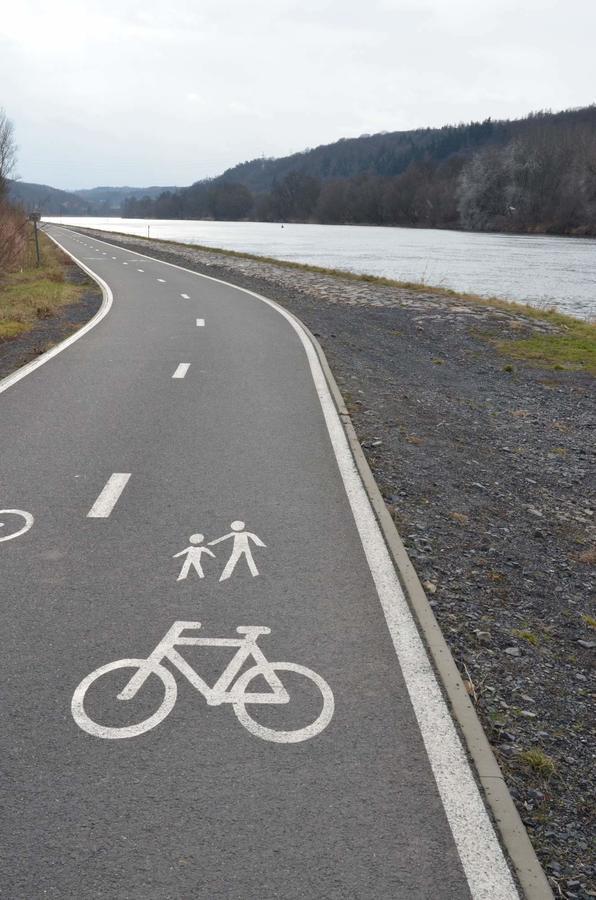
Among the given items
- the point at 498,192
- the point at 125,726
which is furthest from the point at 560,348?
the point at 498,192

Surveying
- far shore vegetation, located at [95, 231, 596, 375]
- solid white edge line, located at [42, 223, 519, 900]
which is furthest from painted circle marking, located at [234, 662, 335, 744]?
far shore vegetation, located at [95, 231, 596, 375]

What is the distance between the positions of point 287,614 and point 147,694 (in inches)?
45.4

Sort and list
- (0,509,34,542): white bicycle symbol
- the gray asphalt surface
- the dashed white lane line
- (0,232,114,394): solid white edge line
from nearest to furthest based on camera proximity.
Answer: the gray asphalt surface
(0,509,34,542): white bicycle symbol
the dashed white lane line
(0,232,114,394): solid white edge line

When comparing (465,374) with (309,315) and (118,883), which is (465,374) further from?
(118,883)

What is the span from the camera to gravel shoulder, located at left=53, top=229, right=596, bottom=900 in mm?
3645

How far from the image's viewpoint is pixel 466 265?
49344mm

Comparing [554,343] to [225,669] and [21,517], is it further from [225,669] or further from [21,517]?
[225,669]

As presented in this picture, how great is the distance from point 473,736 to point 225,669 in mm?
1399

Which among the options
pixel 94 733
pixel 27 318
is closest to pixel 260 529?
pixel 94 733

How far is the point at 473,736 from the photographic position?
379 centimetres

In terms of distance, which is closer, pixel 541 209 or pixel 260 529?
pixel 260 529

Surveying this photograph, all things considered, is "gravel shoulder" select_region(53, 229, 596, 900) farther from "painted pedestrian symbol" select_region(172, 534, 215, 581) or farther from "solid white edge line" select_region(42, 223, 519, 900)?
"painted pedestrian symbol" select_region(172, 534, 215, 581)

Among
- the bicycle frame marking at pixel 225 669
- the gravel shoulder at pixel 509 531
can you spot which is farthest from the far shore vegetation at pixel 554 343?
the bicycle frame marking at pixel 225 669

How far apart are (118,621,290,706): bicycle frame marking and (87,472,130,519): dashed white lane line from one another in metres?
2.06
